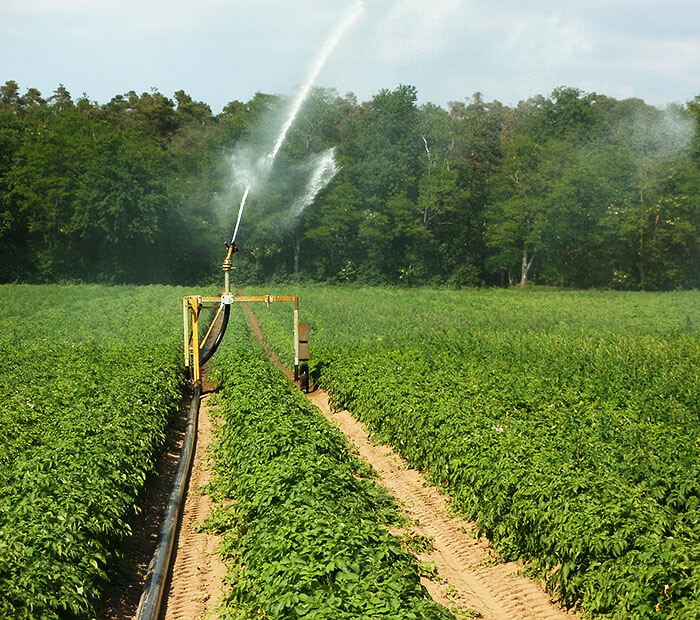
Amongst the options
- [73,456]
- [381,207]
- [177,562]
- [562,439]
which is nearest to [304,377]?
[562,439]

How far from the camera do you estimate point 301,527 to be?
25.8 feet

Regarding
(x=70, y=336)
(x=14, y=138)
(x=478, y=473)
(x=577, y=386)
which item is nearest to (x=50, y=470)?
(x=478, y=473)

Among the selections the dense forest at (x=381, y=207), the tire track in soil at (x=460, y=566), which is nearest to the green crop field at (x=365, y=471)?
the tire track in soil at (x=460, y=566)

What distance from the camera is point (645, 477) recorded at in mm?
9297

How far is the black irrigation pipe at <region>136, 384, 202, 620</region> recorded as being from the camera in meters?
7.65

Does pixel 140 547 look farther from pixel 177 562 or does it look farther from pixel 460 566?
pixel 460 566

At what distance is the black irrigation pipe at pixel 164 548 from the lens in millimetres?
7648

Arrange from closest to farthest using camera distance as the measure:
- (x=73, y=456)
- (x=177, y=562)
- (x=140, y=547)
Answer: (x=177, y=562), (x=140, y=547), (x=73, y=456)

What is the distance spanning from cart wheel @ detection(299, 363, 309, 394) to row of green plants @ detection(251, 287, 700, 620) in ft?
1.37

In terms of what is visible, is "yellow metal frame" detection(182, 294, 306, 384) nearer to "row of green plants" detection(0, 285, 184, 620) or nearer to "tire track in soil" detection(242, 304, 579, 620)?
"row of green plants" detection(0, 285, 184, 620)

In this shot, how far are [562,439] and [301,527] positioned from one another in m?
4.44

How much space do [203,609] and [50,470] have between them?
97.0 inches

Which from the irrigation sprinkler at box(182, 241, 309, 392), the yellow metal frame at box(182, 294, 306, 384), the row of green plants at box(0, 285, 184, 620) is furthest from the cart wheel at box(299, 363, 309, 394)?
the row of green plants at box(0, 285, 184, 620)

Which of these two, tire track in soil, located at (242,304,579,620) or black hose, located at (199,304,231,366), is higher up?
black hose, located at (199,304,231,366)
